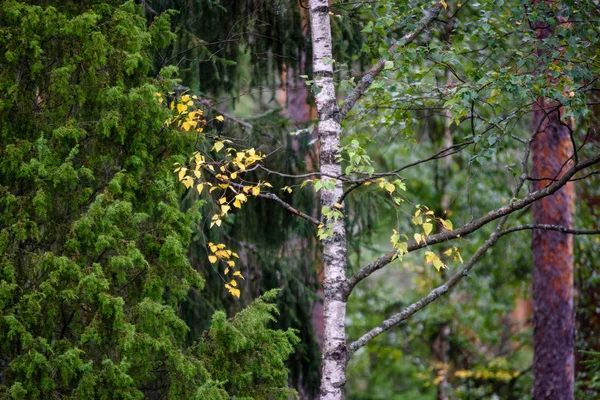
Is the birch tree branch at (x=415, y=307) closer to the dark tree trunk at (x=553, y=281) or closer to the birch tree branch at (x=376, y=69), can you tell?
the birch tree branch at (x=376, y=69)

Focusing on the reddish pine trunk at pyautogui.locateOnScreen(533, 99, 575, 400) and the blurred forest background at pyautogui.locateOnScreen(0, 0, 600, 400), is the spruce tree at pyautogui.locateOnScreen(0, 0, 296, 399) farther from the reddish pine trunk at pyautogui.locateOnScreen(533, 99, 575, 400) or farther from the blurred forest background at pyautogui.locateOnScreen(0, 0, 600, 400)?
the reddish pine trunk at pyautogui.locateOnScreen(533, 99, 575, 400)

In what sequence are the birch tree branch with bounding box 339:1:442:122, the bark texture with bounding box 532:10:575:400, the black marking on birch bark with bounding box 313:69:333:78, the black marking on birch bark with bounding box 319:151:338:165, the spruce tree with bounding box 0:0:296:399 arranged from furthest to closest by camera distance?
1. the bark texture with bounding box 532:10:575:400
2. the birch tree branch with bounding box 339:1:442:122
3. the black marking on birch bark with bounding box 313:69:333:78
4. the black marking on birch bark with bounding box 319:151:338:165
5. the spruce tree with bounding box 0:0:296:399

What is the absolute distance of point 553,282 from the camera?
29.2ft

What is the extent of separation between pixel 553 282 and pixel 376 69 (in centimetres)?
423

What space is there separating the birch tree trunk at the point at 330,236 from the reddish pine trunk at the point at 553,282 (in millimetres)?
3963

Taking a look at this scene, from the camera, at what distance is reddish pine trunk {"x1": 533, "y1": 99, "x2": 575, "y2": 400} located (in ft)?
28.8

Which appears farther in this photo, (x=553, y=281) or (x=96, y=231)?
(x=553, y=281)

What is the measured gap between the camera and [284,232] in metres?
7.82

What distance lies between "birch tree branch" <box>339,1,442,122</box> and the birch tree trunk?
162mm

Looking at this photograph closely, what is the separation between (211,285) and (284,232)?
963 mm

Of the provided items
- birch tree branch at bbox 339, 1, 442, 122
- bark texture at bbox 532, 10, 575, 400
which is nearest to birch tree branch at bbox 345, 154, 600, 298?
birch tree branch at bbox 339, 1, 442, 122

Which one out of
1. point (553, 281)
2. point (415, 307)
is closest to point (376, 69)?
point (415, 307)

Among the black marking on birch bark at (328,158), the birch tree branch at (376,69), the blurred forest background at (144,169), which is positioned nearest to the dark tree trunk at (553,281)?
the blurred forest background at (144,169)

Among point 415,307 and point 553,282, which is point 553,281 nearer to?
point 553,282
